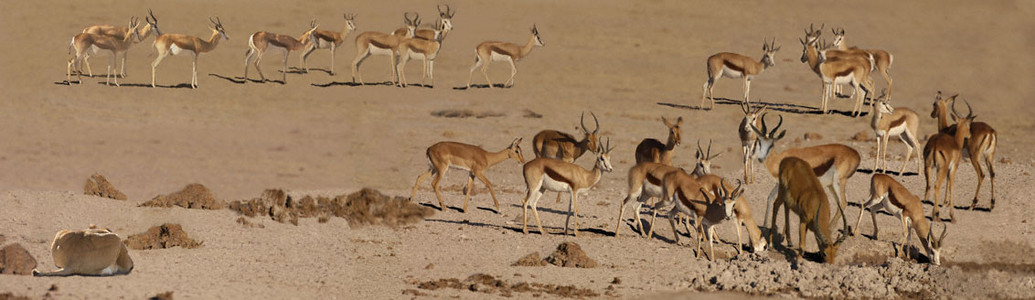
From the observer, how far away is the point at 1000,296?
508 inches

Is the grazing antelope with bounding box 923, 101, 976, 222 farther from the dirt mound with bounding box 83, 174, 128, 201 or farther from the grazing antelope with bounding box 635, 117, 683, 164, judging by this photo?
the dirt mound with bounding box 83, 174, 128, 201

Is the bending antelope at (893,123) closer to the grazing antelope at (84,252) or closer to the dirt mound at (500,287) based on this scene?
the dirt mound at (500,287)

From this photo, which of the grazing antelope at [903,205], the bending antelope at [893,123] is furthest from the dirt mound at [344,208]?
the bending antelope at [893,123]

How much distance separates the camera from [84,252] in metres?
11.8

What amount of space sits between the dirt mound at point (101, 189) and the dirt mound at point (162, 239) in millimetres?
2360

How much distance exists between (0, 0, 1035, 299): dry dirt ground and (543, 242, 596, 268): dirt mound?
160mm

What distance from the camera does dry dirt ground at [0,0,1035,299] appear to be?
13.1m

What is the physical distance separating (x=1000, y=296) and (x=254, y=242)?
7510 mm

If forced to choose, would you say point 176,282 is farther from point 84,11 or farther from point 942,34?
point 942,34

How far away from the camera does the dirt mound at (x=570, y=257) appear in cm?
1367

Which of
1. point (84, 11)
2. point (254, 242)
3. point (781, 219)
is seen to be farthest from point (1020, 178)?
point (84, 11)

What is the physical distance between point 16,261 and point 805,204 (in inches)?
Result: 305

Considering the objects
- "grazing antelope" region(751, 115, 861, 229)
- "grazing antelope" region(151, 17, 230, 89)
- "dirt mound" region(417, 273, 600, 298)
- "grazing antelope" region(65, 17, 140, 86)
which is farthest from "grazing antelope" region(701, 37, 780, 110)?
"dirt mound" region(417, 273, 600, 298)

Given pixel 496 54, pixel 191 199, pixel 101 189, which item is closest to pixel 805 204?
pixel 191 199
